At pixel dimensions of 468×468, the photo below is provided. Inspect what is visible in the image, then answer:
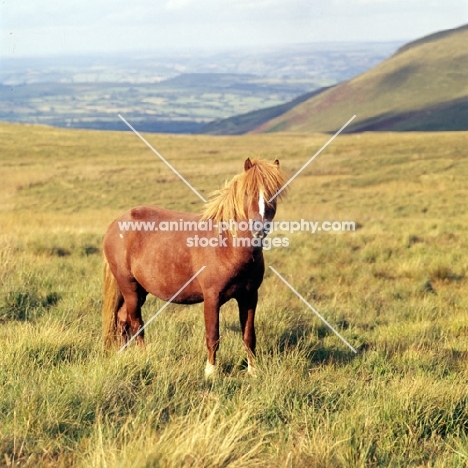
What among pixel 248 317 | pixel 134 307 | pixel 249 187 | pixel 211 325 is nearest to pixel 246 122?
pixel 134 307

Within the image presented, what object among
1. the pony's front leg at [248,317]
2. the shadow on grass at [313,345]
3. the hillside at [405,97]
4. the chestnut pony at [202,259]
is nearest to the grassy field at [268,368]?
the shadow on grass at [313,345]

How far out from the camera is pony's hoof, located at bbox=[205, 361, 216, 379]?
4727 mm

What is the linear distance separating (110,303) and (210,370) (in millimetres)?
1646

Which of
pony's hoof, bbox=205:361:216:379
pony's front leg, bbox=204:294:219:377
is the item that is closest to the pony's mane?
pony's front leg, bbox=204:294:219:377

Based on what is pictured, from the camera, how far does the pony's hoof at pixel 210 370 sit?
4727mm

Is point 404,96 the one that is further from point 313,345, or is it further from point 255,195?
point 255,195

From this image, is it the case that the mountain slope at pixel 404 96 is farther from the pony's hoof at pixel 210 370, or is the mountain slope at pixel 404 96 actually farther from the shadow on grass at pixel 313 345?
the pony's hoof at pixel 210 370

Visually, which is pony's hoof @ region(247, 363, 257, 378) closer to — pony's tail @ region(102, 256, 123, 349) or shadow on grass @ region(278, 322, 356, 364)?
shadow on grass @ region(278, 322, 356, 364)

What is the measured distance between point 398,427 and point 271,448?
93cm

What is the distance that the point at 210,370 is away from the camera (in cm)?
484

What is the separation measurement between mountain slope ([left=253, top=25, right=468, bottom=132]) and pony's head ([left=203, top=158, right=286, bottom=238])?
79392 millimetres

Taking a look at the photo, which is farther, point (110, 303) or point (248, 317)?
point (110, 303)

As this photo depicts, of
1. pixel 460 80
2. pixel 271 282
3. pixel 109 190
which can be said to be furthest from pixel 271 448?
pixel 460 80

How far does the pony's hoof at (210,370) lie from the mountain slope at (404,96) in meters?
79.7
